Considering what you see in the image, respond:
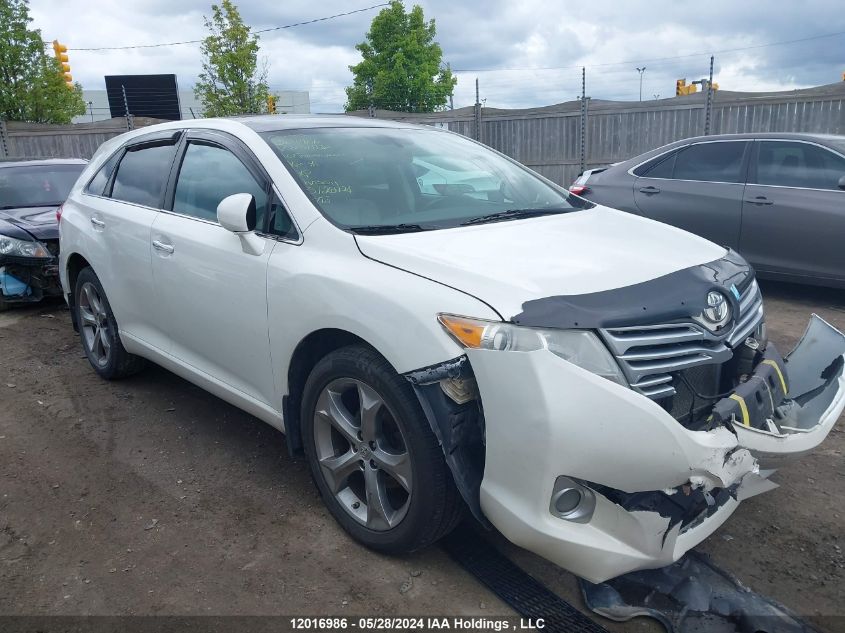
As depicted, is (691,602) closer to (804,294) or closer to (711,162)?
(804,294)

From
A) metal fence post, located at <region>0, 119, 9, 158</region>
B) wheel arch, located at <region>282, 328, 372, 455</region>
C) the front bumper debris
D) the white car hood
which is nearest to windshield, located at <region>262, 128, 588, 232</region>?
the white car hood

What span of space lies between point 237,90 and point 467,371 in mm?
25635

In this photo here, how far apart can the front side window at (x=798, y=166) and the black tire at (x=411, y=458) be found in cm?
527

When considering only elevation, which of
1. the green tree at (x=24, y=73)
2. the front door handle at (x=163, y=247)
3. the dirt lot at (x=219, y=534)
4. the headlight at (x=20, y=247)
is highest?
the green tree at (x=24, y=73)

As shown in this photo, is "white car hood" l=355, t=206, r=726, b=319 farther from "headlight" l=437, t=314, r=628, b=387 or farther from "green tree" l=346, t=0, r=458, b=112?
"green tree" l=346, t=0, r=458, b=112

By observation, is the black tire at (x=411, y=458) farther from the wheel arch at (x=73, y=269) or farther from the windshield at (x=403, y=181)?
the wheel arch at (x=73, y=269)

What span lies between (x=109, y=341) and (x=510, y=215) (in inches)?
117

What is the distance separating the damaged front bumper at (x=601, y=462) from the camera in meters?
2.10

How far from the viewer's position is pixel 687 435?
2109 millimetres

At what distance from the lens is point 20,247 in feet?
21.9

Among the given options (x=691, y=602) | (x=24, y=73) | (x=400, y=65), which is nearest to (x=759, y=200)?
(x=691, y=602)

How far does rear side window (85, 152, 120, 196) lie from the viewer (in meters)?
4.61

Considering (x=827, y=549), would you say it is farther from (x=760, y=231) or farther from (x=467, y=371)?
(x=760, y=231)

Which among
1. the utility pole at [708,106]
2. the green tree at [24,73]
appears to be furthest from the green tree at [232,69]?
the utility pole at [708,106]
